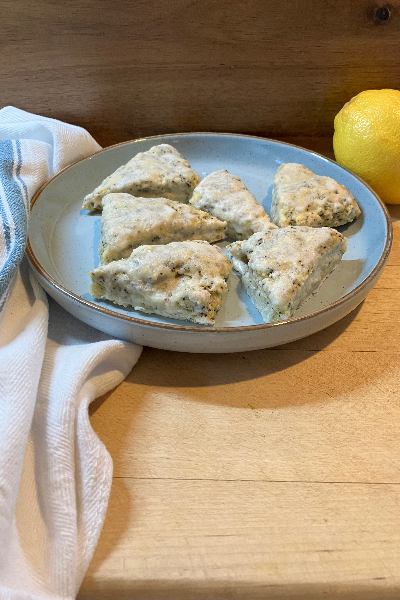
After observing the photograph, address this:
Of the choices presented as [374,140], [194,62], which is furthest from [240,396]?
[194,62]

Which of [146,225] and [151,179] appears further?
[151,179]

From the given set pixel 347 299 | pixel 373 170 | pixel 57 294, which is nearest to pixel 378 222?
pixel 373 170

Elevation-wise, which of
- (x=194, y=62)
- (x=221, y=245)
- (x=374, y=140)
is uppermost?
(x=194, y=62)

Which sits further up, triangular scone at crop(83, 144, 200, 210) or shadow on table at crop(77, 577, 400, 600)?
triangular scone at crop(83, 144, 200, 210)

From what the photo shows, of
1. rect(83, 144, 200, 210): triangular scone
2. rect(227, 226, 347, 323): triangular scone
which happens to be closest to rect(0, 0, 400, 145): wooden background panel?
rect(83, 144, 200, 210): triangular scone

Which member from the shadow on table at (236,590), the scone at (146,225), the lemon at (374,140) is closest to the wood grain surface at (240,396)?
the shadow on table at (236,590)

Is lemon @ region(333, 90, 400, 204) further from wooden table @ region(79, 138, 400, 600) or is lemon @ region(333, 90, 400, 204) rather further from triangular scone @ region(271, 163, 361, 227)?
wooden table @ region(79, 138, 400, 600)

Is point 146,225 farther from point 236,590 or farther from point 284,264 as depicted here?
point 236,590
